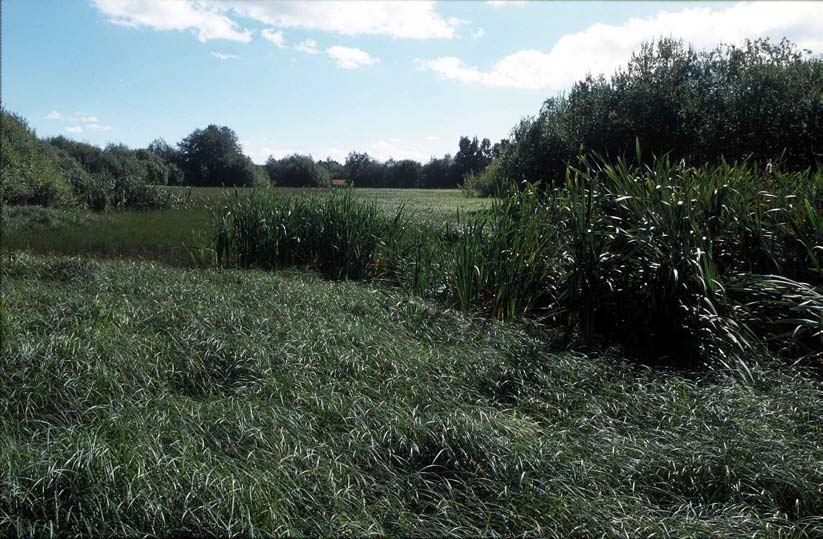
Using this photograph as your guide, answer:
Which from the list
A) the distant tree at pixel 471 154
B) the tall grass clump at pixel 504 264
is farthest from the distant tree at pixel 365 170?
the tall grass clump at pixel 504 264

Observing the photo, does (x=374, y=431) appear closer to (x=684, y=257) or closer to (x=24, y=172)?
(x=684, y=257)

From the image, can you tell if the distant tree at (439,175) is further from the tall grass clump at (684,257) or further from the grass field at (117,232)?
the tall grass clump at (684,257)

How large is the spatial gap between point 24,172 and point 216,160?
12.8m

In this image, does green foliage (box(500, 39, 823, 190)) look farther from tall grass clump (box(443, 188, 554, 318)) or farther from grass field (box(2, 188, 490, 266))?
tall grass clump (box(443, 188, 554, 318))

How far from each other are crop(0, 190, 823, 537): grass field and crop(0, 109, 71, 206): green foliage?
10.6 metres

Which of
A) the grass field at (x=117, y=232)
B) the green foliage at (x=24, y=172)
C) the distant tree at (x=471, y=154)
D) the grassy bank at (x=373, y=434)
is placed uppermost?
the distant tree at (x=471, y=154)

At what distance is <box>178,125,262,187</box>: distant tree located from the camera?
1013 inches

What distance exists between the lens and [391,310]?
464cm

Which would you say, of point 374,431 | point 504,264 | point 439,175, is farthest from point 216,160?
point 374,431

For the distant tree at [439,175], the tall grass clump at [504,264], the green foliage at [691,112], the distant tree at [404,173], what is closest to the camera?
the tall grass clump at [504,264]

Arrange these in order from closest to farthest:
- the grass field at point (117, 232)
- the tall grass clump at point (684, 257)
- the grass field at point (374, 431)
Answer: the grass field at point (374, 431)
the tall grass clump at point (684, 257)
the grass field at point (117, 232)

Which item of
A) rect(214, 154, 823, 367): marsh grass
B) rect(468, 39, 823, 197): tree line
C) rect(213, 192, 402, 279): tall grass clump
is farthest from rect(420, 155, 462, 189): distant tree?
rect(214, 154, 823, 367): marsh grass

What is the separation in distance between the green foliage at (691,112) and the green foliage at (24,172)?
Answer: 11297 millimetres

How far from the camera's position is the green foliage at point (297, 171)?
859 inches
